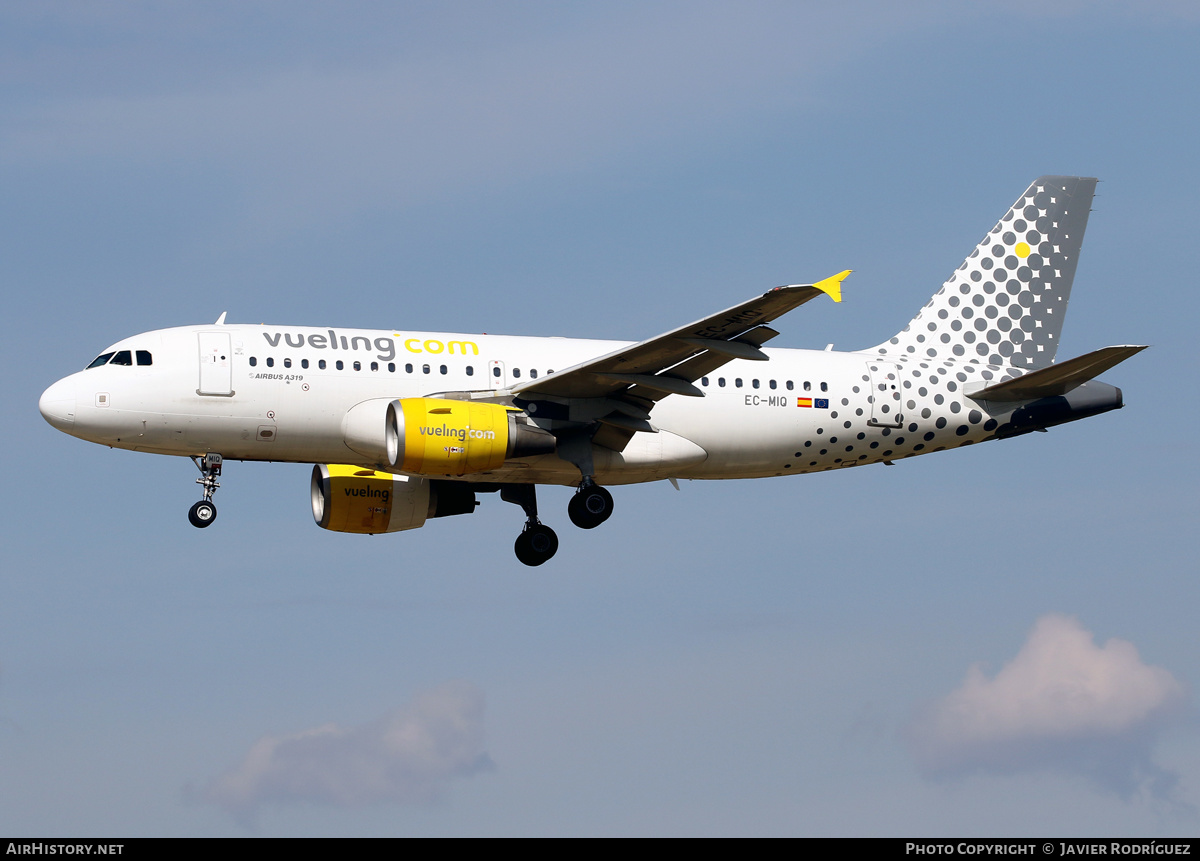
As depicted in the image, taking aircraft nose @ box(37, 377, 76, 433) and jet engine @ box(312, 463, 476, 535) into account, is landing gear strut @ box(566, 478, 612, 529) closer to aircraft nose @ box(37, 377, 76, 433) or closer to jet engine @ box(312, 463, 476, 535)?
jet engine @ box(312, 463, 476, 535)

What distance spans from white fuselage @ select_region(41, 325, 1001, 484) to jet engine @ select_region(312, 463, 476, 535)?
9.64 ft

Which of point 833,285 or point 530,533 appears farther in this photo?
point 530,533

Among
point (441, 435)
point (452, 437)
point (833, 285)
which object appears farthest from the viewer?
point (452, 437)

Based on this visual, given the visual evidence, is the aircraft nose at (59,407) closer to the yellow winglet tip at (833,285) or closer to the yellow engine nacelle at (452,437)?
the yellow engine nacelle at (452,437)

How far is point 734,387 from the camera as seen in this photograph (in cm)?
3806

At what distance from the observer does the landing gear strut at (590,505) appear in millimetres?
37094

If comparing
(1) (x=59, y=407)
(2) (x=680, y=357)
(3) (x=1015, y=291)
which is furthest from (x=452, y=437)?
(3) (x=1015, y=291)

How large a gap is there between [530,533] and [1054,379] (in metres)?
12.6

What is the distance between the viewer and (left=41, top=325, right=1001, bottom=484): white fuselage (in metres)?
35.3

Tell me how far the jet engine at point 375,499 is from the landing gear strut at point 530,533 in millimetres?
1287

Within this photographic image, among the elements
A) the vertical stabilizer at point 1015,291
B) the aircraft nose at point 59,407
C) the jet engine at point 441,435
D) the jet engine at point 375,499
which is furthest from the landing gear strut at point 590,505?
the aircraft nose at point 59,407

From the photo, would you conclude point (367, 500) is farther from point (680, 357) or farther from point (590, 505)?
point (680, 357)

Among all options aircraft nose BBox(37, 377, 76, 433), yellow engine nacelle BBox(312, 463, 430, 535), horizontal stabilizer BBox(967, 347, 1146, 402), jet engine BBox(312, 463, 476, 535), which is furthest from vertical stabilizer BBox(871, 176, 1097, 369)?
aircraft nose BBox(37, 377, 76, 433)

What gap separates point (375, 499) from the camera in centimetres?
3959
